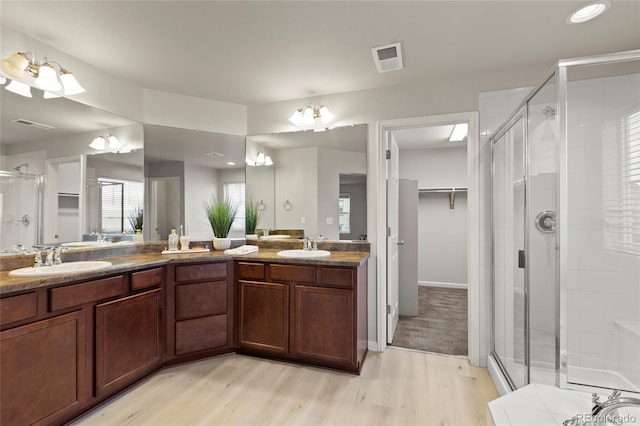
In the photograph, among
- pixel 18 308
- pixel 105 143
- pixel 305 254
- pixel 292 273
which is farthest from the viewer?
pixel 305 254

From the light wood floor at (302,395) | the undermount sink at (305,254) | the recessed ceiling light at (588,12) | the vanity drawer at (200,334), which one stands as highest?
the recessed ceiling light at (588,12)

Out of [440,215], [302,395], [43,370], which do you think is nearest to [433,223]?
[440,215]

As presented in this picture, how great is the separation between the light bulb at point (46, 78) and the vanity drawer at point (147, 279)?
145 centimetres

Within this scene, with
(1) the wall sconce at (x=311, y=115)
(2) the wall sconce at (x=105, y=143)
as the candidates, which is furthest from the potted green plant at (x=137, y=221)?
(1) the wall sconce at (x=311, y=115)

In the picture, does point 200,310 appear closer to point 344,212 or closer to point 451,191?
point 344,212

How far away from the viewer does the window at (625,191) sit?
2033 mm

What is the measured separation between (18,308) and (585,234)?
360 cm

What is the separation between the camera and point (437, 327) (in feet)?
10.6

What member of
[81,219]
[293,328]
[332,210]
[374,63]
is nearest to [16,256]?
→ [81,219]

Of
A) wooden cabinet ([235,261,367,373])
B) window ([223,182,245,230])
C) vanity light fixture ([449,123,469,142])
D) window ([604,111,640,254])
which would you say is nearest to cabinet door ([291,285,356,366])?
wooden cabinet ([235,261,367,373])

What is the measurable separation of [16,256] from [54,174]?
2.04 ft

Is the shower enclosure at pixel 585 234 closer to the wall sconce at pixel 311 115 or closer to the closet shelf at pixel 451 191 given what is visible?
the wall sconce at pixel 311 115

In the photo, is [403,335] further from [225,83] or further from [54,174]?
[54,174]

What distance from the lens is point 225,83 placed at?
8.79 ft
